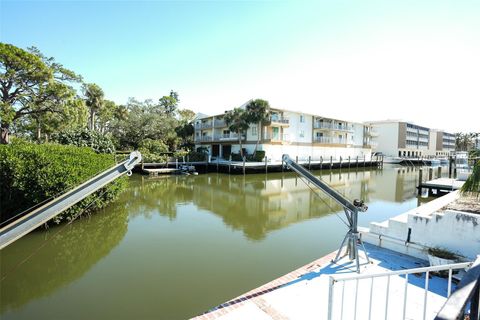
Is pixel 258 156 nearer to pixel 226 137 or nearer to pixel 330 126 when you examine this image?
pixel 226 137

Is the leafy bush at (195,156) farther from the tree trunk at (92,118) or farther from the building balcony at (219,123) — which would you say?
the tree trunk at (92,118)

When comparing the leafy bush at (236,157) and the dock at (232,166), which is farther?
the leafy bush at (236,157)

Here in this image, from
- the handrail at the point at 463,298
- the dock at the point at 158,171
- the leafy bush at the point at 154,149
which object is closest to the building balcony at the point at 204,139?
the leafy bush at the point at 154,149

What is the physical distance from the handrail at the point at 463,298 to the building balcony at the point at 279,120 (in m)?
30.9

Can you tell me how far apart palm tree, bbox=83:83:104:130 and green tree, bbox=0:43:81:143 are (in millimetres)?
15569

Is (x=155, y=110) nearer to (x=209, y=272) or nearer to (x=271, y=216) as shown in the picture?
(x=271, y=216)

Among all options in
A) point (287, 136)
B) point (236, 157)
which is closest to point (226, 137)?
point (236, 157)

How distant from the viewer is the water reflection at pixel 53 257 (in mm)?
5664

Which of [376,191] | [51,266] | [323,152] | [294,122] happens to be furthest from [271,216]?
[323,152]

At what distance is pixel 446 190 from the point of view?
15922mm

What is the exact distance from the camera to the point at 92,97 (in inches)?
1323

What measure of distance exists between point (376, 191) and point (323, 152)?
2088 centimetres

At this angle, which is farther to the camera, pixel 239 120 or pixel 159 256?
pixel 239 120

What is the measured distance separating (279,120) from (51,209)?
104ft
